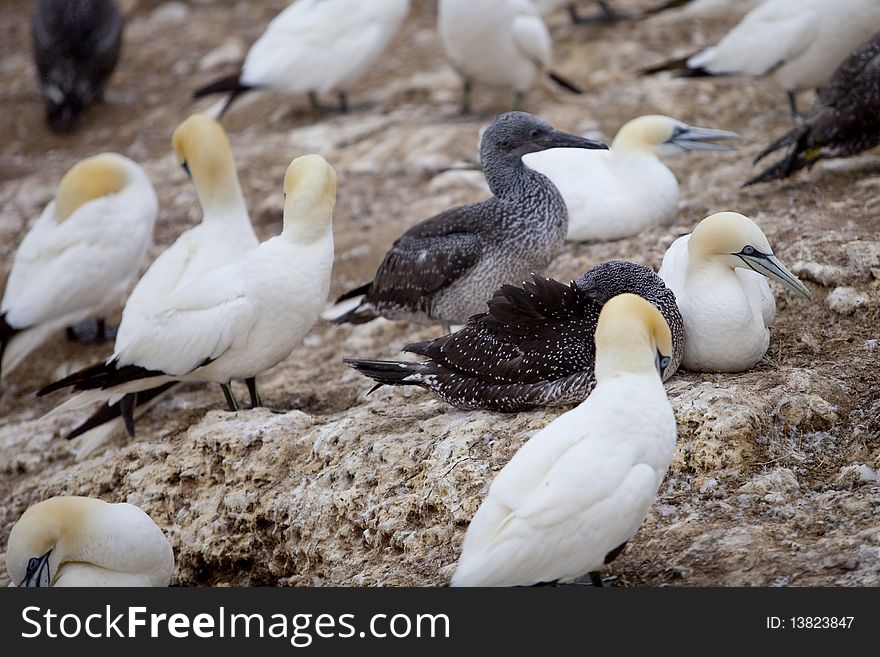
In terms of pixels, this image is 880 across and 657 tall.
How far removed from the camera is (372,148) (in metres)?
8.94

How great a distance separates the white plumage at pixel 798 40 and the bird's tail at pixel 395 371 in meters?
4.07

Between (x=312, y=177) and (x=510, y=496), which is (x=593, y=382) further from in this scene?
(x=312, y=177)

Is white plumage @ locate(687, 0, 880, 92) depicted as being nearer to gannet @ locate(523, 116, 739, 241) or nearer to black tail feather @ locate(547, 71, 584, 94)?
gannet @ locate(523, 116, 739, 241)

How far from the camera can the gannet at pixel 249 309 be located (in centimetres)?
520

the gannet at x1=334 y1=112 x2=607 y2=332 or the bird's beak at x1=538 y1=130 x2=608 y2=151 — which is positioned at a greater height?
the bird's beak at x1=538 y1=130 x2=608 y2=151

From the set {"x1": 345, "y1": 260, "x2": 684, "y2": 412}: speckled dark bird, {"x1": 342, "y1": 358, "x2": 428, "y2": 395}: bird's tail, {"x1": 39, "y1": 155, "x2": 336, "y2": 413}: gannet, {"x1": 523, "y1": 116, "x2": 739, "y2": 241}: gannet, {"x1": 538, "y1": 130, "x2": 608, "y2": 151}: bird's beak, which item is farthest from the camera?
{"x1": 523, "y1": 116, "x2": 739, "y2": 241}: gannet

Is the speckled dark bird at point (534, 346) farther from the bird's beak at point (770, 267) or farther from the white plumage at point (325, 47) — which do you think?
the white plumage at point (325, 47)

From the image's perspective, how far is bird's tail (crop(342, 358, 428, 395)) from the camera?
15.7ft

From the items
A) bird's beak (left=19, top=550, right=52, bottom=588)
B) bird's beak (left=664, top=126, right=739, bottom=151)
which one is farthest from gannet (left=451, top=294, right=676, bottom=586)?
bird's beak (left=664, top=126, right=739, bottom=151)

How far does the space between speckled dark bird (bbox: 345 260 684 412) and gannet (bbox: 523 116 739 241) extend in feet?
6.14

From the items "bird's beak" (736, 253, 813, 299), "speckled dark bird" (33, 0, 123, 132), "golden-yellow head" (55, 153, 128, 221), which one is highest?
→ "bird's beak" (736, 253, 813, 299)

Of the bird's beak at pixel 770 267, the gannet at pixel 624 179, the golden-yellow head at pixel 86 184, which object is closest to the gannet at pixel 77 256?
the golden-yellow head at pixel 86 184

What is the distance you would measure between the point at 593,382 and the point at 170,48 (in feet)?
29.0

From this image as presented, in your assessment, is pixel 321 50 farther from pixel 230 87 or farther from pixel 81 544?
pixel 81 544
